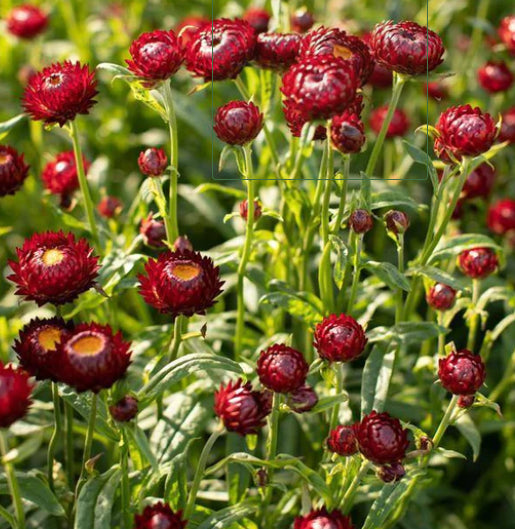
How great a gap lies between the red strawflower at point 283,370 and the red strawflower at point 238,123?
48 centimetres

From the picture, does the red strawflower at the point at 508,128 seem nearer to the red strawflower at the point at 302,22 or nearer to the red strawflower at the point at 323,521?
the red strawflower at the point at 302,22

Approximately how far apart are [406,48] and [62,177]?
1066 mm

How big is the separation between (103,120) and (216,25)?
5.32 feet

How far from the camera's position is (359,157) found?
10.7 ft

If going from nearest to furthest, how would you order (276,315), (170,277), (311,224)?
1. (170,277)
2. (311,224)
3. (276,315)

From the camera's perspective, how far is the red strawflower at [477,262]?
213cm

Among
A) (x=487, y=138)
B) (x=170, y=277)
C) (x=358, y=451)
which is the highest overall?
(x=487, y=138)

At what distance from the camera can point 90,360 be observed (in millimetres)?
1431

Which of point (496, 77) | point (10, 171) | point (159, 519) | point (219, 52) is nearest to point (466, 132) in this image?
point (219, 52)

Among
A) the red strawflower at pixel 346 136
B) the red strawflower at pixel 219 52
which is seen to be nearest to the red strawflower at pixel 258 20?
the red strawflower at pixel 219 52

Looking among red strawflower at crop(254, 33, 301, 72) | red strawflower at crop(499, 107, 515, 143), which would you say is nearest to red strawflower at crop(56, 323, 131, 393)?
red strawflower at crop(254, 33, 301, 72)

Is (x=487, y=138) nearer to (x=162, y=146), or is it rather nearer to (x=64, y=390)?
(x=64, y=390)

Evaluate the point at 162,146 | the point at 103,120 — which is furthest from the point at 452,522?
the point at 103,120

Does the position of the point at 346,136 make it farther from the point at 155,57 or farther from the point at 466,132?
the point at 155,57
